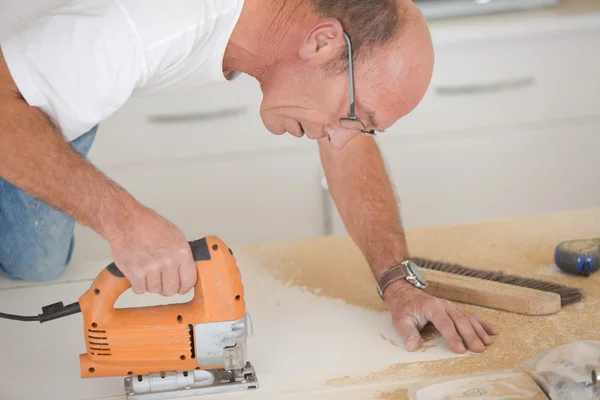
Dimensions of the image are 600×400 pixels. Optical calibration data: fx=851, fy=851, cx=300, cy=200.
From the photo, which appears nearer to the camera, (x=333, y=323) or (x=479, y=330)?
(x=479, y=330)

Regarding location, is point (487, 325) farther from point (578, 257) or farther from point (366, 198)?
point (366, 198)

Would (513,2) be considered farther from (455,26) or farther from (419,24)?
(419,24)

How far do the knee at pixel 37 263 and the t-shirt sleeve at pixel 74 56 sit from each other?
62 cm

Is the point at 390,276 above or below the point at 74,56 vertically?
below

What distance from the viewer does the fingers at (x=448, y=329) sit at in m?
1.57

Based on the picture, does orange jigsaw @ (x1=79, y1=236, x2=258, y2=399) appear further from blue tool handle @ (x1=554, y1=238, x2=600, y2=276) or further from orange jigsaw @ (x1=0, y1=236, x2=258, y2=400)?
blue tool handle @ (x1=554, y1=238, x2=600, y2=276)

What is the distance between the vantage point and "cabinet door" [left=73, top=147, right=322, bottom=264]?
9.68 feet

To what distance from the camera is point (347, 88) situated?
1.61 meters

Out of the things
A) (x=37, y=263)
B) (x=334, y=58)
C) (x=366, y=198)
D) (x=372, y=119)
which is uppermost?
(x=334, y=58)

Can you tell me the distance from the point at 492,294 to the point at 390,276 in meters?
0.21

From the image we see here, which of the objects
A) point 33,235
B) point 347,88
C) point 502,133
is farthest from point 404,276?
point 502,133

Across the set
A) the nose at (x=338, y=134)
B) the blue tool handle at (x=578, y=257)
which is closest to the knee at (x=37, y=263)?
the nose at (x=338, y=134)

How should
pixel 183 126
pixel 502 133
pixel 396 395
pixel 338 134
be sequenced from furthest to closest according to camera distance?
pixel 502 133
pixel 183 126
pixel 338 134
pixel 396 395

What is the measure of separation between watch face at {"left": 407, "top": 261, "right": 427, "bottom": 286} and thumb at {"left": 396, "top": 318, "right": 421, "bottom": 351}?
129 mm
